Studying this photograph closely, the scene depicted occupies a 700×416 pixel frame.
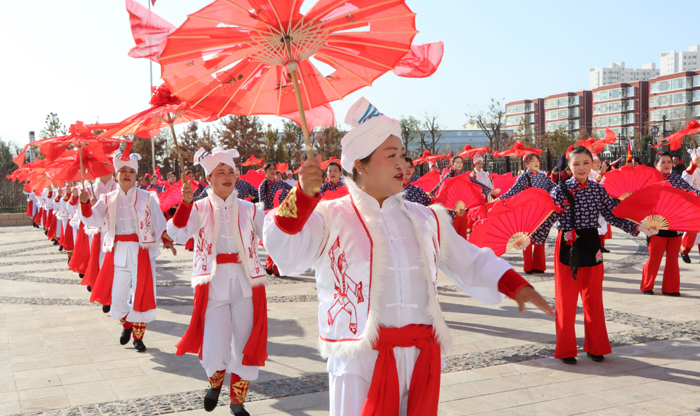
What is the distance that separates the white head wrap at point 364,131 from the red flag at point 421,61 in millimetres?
680

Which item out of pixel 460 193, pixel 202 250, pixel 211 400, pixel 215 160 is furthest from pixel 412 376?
pixel 460 193

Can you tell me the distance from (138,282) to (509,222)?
4.33 m

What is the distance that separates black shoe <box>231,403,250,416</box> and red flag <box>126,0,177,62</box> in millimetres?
3036

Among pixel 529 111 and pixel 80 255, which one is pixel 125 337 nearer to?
pixel 80 255

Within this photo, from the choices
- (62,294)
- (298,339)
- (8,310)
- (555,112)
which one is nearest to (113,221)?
(298,339)

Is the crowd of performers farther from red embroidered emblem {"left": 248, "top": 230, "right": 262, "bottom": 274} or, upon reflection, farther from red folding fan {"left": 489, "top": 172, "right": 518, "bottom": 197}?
red folding fan {"left": 489, "top": 172, "right": 518, "bottom": 197}

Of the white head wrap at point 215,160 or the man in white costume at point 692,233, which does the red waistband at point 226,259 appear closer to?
the white head wrap at point 215,160

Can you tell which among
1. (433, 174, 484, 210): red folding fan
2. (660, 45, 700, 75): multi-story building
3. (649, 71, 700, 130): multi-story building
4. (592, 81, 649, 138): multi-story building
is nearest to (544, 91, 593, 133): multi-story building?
(592, 81, 649, 138): multi-story building

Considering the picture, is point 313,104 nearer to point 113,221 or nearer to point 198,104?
point 198,104

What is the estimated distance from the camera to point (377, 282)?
272 cm

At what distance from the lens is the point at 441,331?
9.32 feet

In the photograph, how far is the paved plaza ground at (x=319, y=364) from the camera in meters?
4.93

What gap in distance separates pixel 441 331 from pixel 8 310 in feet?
29.4

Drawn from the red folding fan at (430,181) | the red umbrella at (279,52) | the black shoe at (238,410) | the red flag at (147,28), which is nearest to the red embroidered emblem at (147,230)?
the black shoe at (238,410)
